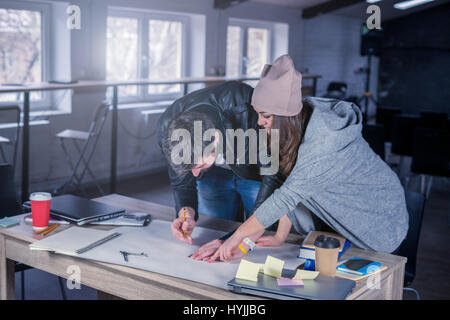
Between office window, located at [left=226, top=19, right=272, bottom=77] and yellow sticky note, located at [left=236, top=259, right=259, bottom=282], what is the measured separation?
6.95 meters

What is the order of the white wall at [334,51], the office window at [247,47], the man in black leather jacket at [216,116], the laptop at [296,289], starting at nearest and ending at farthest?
the laptop at [296,289]
the man in black leather jacket at [216,116]
the office window at [247,47]
the white wall at [334,51]

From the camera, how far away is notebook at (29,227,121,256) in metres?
1.74

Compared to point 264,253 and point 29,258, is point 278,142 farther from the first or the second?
point 29,258

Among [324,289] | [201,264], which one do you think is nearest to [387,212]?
[324,289]

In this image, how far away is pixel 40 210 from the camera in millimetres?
1917

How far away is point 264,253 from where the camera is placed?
5.84 feet

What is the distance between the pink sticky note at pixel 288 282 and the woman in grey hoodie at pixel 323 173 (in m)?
0.23

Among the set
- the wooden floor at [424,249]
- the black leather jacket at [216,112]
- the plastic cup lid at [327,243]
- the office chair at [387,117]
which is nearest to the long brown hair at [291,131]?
the plastic cup lid at [327,243]

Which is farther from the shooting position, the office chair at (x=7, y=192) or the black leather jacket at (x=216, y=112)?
the office chair at (x=7, y=192)

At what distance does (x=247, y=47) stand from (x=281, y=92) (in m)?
7.25

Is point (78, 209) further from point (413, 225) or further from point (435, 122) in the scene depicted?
point (435, 122)

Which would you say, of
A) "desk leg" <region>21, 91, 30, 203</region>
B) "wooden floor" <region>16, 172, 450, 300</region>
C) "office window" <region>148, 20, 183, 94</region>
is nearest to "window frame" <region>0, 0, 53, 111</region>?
"wooden floor" <region>16, 172, 450, 300</region>

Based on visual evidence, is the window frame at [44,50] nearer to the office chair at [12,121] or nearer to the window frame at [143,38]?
the office chair at [12,121]

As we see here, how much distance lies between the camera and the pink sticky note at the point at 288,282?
1.46 meters
